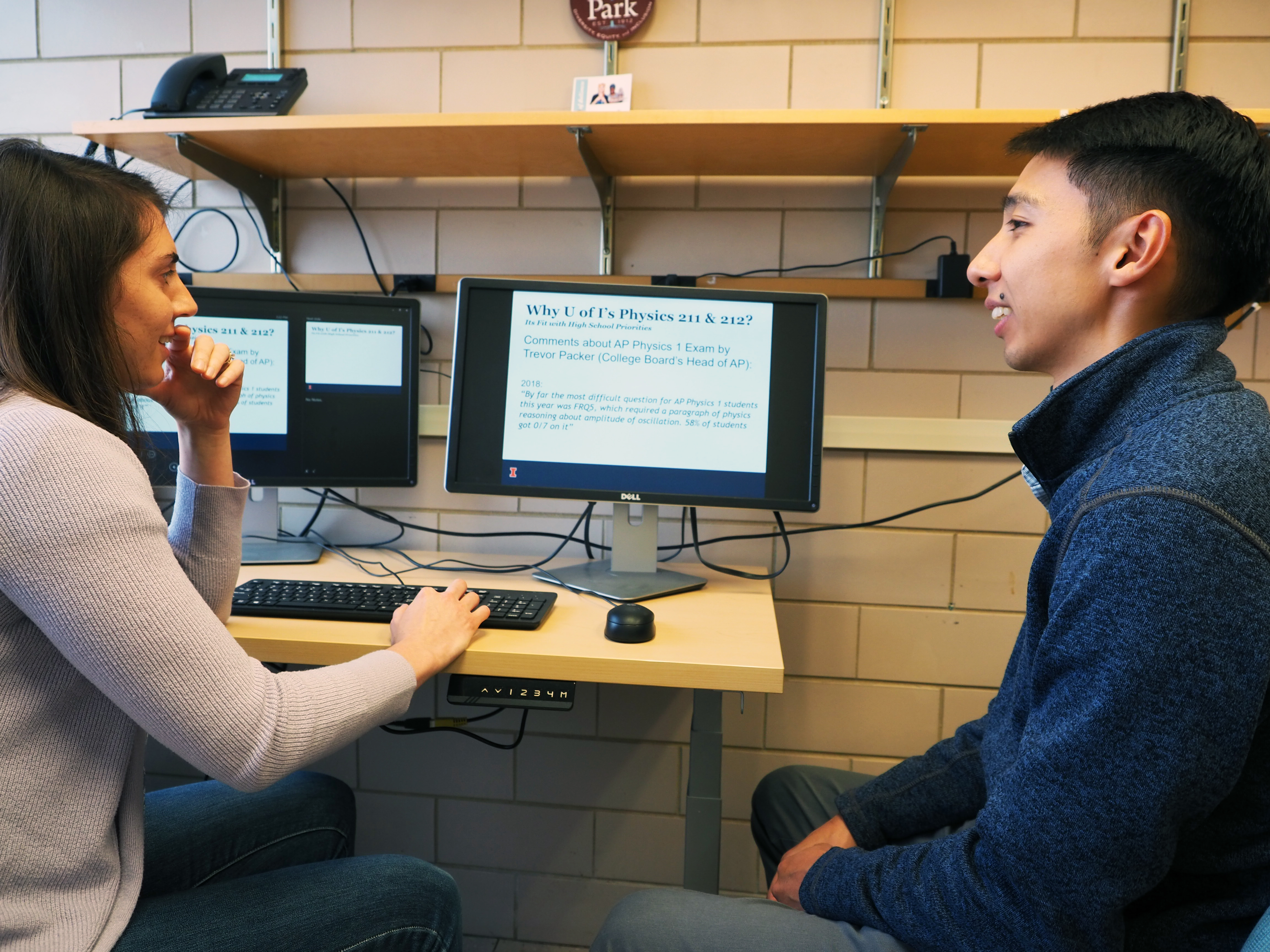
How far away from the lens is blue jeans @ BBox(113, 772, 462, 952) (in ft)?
2.83

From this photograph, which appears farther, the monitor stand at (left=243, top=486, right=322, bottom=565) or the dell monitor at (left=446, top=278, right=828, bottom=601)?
the monitor stand at (left=243, top=486, right=322, bottom=565)

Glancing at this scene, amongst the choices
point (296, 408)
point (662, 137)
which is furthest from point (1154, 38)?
point (296, 408)

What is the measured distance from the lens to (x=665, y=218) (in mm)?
1737

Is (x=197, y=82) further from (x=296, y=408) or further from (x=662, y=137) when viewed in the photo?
(x=662, y=137)

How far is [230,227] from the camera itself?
6.09ft

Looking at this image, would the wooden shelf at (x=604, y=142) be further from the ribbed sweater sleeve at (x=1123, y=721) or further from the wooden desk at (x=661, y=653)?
the ribbed sweater sleeve at (x=1123, y=721)

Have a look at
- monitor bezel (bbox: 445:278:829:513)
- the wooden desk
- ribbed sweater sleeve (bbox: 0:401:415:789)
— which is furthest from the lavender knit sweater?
monitor bezel (bbox: 445:278:829:513)

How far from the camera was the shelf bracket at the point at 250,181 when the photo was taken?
1595 millimetres

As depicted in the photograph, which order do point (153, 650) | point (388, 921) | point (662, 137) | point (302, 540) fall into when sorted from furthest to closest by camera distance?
point (302, 540) < point (662, 137) < point (388, 921) < point (153, 650)

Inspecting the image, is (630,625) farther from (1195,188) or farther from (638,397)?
(1195,188)

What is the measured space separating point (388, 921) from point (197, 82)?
1.53 m

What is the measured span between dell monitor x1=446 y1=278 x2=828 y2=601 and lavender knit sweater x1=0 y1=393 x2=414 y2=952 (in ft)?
2.04

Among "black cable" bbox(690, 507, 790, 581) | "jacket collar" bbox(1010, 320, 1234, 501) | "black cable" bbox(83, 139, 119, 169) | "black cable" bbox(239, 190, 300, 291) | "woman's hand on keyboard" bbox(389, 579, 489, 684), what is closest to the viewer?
"jacket collar" bbox(1010, 320, 1234, 501)

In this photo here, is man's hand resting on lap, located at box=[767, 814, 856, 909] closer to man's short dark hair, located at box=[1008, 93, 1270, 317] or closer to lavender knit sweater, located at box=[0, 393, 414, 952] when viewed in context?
lavender knit sweater, located at box=[0, 393, 414, 952]
